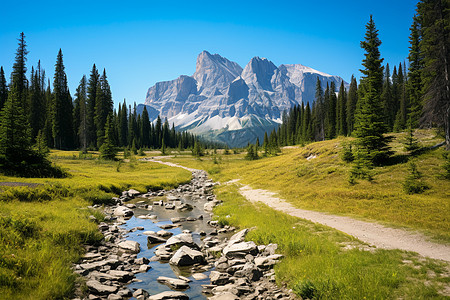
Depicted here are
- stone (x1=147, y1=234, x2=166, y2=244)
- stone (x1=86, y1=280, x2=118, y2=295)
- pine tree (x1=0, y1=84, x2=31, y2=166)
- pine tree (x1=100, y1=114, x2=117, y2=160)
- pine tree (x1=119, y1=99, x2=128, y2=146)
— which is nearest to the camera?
stone (x1=86, y1=280, x2=118, y2=295)

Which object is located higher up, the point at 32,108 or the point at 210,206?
the point at 32,108

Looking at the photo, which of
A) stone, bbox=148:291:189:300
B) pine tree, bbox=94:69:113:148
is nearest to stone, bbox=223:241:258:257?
stone, bbox=148:291:189:300

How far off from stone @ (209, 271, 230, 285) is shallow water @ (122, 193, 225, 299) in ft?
0.84

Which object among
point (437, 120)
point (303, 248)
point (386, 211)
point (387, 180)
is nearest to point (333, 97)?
point (437, 120)

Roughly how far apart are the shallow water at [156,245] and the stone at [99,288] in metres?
0.70

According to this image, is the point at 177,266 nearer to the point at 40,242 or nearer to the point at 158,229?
the point at 40,242

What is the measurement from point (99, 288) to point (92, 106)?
94.8 metres

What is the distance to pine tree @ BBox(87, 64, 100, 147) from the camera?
85.8 m

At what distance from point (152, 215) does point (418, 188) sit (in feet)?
71.2

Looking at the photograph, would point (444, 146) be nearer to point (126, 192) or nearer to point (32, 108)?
point (126, 192)

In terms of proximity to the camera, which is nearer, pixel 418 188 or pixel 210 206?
pixel 418 188

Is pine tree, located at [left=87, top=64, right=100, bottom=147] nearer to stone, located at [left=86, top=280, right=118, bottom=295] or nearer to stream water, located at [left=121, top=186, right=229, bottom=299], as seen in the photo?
stream water, located at [left=121, top=186, right=229, bottom=299]

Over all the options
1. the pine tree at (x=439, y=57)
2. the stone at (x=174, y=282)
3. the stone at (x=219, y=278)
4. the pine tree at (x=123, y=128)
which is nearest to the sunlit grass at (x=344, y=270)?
the stone at (x=219, y=278)

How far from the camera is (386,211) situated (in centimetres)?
1541
